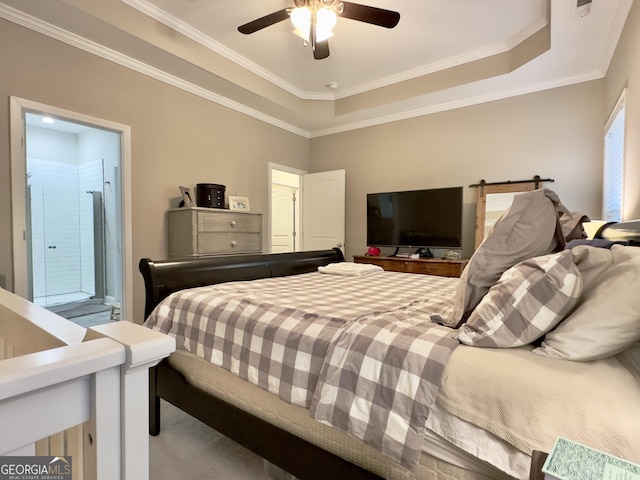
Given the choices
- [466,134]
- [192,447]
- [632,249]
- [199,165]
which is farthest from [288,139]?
[632,249]

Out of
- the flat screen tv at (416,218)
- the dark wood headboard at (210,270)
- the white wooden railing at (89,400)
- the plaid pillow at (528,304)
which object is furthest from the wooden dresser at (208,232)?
the plaid pillow at (528,304)

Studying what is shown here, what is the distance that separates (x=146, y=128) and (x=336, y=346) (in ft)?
10.1

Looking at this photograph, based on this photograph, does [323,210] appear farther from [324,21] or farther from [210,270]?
[210,270]

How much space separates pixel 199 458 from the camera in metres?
1.62

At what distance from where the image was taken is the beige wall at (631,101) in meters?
2.00

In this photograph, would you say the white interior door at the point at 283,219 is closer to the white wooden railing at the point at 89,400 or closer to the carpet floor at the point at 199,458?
the carpet floor at the point at 199,458

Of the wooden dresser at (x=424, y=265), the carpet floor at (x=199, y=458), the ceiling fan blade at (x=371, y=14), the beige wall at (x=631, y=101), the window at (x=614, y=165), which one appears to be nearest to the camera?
the carpet floor at (x=199, y=458)

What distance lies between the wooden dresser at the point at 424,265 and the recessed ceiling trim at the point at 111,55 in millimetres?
2554

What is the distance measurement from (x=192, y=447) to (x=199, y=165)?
2827 millimetres

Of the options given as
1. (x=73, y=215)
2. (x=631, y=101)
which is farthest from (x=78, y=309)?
(x=631, y=101)

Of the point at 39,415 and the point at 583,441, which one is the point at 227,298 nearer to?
the point at 39,415

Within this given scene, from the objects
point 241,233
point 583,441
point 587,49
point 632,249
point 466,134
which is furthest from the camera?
point 466,134

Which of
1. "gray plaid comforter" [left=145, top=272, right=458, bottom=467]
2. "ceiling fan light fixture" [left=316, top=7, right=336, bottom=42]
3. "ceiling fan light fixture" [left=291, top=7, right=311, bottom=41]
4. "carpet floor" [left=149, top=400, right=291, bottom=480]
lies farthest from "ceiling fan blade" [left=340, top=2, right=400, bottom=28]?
"carpet floor" [left=149, top=400, right=291, bottom=480]

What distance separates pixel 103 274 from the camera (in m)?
5.09
